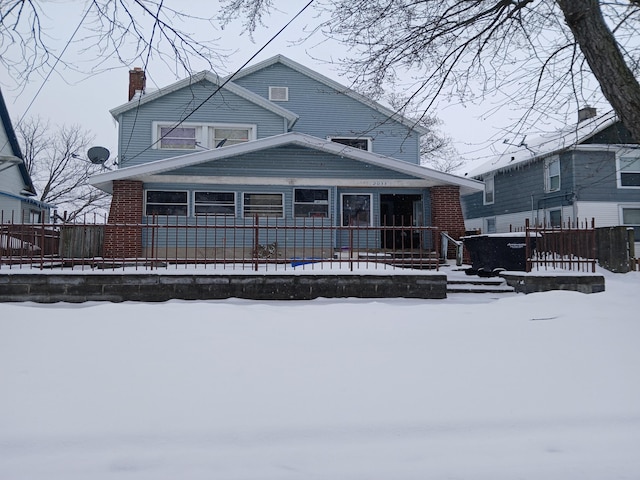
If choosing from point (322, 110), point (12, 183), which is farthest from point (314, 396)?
point (12, 183)

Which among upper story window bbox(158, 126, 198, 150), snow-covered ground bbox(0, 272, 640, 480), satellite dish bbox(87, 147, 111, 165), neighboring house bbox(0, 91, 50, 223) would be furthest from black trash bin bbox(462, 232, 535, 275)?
neighboring house bbox(0, 91, 50, 223)

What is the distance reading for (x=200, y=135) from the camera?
18.0 m

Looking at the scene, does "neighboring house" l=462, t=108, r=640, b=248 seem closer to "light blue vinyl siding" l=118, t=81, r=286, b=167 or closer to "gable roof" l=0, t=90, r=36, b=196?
"light blue vinyl siding" l=118, t=81, r=286, b=167

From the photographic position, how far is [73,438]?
3361 mm

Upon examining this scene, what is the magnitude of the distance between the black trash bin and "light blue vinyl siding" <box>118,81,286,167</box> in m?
9.43

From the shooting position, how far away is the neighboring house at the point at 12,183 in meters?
21.3

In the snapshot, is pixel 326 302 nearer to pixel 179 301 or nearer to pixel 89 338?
pixel 179 301

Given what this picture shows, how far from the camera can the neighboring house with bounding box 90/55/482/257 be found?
49.4ft

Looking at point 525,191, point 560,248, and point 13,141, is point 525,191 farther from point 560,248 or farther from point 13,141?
point 13,141

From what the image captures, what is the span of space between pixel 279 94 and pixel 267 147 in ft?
20.9

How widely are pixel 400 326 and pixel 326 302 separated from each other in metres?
2.41

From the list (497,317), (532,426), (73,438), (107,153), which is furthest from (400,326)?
(107,153)

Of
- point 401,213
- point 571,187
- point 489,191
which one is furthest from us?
point 489,191

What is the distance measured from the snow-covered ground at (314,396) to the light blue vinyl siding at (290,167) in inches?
353
